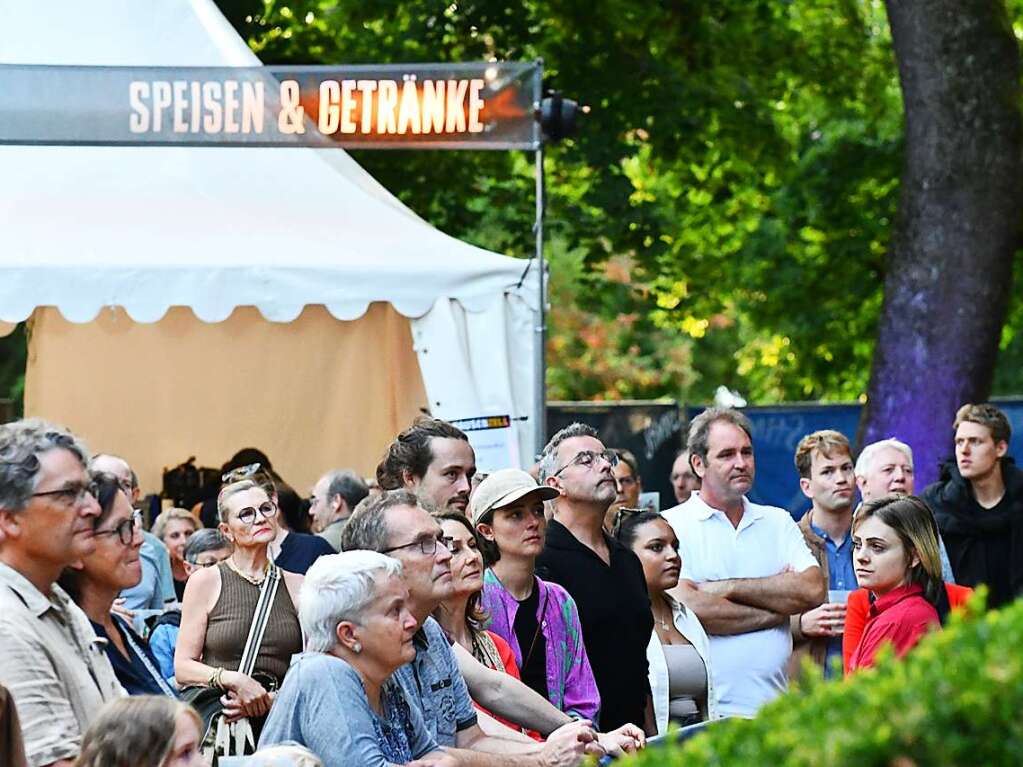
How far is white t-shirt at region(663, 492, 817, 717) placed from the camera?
7500mm

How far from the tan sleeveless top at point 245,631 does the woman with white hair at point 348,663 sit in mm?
1567

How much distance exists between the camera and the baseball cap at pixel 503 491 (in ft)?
20.7

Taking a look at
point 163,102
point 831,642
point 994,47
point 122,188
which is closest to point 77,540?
point 831,642

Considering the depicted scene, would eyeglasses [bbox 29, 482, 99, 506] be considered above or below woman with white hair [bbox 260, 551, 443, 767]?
above

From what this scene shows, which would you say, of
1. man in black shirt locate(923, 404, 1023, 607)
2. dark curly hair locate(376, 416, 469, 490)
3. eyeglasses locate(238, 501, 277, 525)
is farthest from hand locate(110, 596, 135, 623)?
man in black shirt locate(923, 404, 1023, 607)

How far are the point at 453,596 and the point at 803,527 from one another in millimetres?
3062

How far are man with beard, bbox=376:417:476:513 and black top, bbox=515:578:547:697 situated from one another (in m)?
0.82

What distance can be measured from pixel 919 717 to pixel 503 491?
Answer: 407cm

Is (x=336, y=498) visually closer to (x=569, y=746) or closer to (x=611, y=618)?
(x=611, y=618)

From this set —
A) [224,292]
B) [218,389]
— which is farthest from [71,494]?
[218,389]

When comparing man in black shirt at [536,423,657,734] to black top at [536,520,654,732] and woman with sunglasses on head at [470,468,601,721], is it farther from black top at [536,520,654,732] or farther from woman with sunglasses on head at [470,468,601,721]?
woman with sunglasses on head at [470,468,601,721]

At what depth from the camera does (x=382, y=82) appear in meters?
9.80

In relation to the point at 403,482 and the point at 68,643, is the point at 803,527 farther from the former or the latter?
the point at 68,643

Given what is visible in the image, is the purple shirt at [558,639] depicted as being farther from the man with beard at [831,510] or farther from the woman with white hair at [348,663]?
the man with beard at [831,510]
